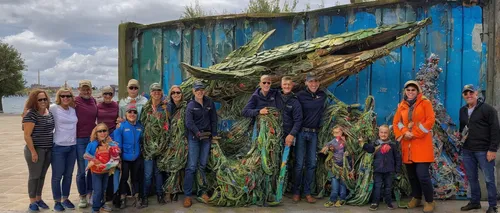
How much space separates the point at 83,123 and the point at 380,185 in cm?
369

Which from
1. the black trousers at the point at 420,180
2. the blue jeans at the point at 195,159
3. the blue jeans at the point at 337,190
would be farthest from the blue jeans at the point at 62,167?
the black trousers at the point at 420,180

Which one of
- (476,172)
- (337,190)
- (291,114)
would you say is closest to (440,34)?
(476,172)

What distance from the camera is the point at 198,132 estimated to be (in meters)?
4.61

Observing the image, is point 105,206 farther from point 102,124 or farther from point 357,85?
point 357,85

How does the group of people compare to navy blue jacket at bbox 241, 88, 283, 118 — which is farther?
navy blue jacket at bbox 241, 88, 283, 118

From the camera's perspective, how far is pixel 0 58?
25.5 metres

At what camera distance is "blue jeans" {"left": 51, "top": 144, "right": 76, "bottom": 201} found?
176 inches

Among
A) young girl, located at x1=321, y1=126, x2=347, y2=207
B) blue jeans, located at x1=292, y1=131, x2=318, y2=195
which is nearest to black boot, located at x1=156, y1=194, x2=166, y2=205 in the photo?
blue jeans, located at x1=292, y1=131, x2=318, y2=195

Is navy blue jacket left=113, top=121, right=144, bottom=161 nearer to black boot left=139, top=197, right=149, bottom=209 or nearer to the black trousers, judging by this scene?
black boot left=139, top=197, right=149, bottom=209

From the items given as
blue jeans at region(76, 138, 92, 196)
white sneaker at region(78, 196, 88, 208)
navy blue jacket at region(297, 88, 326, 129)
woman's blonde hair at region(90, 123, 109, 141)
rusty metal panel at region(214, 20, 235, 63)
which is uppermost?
rusty metal panel at region(214, 20, 235, 63)

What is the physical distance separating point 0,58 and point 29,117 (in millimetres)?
25704

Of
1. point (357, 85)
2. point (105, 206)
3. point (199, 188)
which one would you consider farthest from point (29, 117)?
point (357, 85)

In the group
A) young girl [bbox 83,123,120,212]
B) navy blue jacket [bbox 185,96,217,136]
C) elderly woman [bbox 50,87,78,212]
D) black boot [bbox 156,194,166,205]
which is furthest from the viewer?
black boot [bbox 156,194,166,205]

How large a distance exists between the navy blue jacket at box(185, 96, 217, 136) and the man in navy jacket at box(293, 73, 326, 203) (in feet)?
3.55
